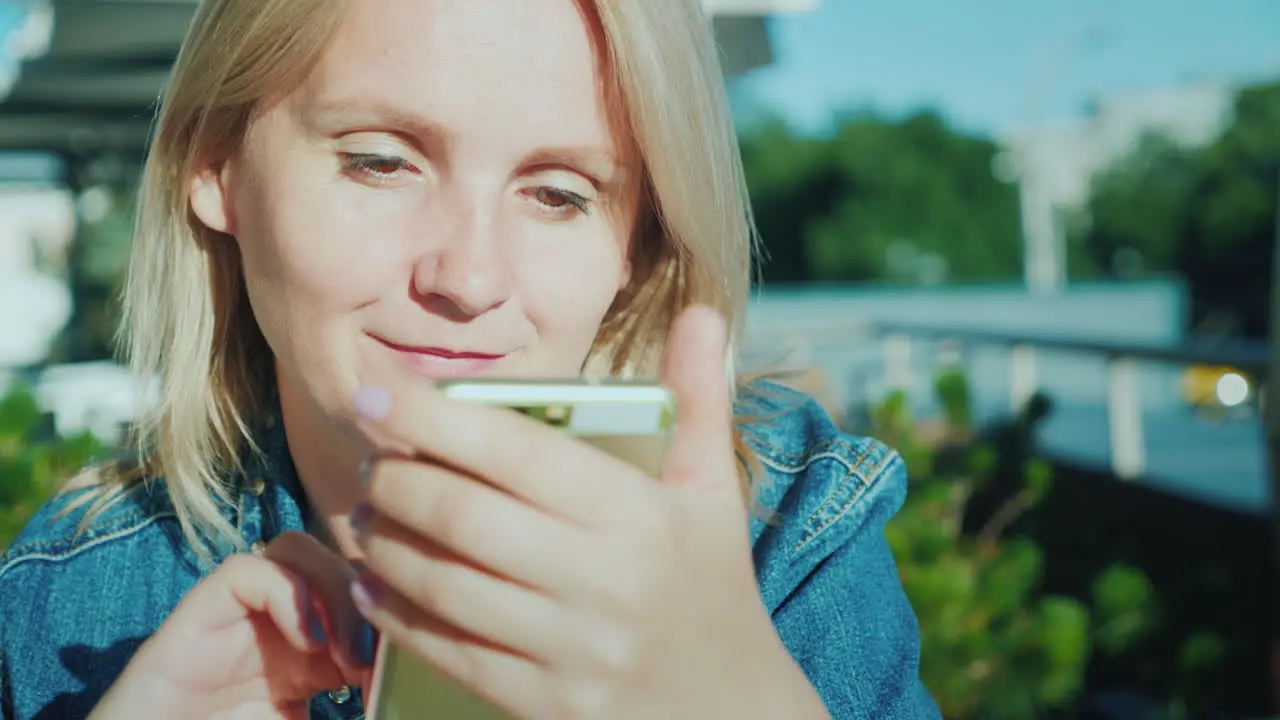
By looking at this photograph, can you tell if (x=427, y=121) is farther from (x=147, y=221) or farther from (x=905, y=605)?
(x=905, y=605)

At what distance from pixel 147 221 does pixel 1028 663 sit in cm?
215

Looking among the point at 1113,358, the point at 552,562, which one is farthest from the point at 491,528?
the point at 1113,358

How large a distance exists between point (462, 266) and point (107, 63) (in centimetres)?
591

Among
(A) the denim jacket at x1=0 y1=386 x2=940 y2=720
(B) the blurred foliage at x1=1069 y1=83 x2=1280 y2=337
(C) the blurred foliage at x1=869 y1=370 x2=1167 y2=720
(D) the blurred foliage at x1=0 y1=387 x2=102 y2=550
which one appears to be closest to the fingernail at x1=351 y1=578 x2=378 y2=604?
(A) the denim jacket at x1=0 y1=386 x2=940 y2=720

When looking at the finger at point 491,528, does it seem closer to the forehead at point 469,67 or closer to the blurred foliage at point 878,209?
the forehead at point 469,67

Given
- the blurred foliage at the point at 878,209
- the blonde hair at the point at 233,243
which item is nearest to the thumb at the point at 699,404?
the blonde hair at the point at 233,243

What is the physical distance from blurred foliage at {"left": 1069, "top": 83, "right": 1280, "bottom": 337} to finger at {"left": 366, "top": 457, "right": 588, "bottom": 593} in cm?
3423

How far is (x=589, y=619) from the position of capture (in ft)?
2.19

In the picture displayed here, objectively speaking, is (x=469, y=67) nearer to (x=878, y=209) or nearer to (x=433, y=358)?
(x=433, y=358)

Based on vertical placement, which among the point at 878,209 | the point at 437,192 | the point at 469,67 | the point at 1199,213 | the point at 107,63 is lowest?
the point at 1199,213

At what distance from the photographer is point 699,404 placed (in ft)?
2.39

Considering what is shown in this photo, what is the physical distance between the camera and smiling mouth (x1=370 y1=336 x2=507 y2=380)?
114 centimetres

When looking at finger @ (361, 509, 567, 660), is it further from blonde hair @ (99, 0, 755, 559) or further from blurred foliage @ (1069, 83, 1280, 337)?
blurred foliage @ (1069, 83, 1280, 337)

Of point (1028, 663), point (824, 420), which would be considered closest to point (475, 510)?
point (824, 420)
